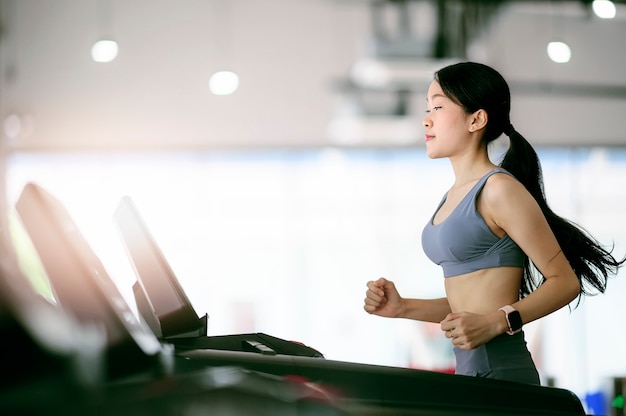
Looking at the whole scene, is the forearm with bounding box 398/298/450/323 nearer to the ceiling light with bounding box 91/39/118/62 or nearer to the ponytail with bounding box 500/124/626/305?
the ponytail with bounding box 500/124/626/305

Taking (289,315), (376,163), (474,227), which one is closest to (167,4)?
(376,163)

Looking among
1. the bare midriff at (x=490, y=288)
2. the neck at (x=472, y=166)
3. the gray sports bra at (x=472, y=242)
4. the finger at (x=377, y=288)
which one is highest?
the neck at (x=472, y=166)

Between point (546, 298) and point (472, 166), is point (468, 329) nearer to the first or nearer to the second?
point (546, 298)

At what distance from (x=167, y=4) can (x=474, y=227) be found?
627cm

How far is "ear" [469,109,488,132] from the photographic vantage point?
63.2 inches

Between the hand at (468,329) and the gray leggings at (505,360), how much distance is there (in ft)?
0.27

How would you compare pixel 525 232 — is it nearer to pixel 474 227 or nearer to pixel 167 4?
pixel 474 227

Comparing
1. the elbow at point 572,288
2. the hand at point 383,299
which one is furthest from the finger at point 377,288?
the elbow at point 572,288

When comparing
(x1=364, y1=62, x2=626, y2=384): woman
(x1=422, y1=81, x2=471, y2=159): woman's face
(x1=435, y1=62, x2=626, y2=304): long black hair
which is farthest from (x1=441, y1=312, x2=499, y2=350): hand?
(x1=422, y1=81, x2=471, y2=159): woman's face

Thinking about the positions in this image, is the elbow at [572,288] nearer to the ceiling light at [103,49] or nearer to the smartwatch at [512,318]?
the smartwatch at [512,318]

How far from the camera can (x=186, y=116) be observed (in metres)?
7.12

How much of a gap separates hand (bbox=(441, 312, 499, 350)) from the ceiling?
5454 mm

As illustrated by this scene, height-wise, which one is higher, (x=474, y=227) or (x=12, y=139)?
(x=12, y=139)

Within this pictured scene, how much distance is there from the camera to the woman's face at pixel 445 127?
1.61 m
